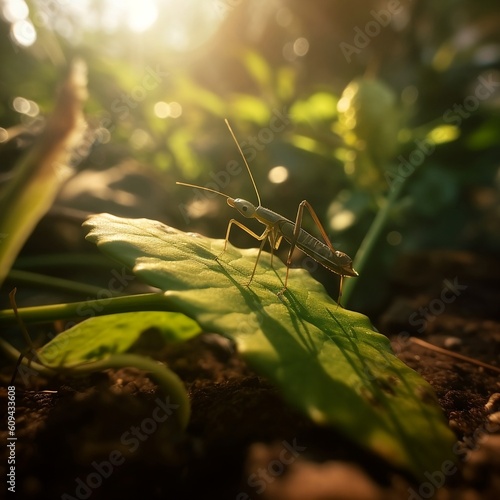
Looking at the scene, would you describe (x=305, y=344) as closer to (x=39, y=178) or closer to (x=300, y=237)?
(x=300, y=237)

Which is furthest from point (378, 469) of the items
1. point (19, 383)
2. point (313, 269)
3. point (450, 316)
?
point (313, 269)

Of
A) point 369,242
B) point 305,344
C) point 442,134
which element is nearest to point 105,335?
point 305,344

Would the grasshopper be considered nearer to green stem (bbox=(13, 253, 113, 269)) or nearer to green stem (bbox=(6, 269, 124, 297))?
green stem (bbox=(6, 269, 124, 297))

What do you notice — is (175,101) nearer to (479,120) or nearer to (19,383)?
(479,120)

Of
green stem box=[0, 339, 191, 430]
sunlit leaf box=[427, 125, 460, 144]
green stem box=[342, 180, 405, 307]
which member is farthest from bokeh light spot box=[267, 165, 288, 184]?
green stem box=[0, 339, 191, 430]

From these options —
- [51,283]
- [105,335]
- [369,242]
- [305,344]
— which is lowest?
[51,283]

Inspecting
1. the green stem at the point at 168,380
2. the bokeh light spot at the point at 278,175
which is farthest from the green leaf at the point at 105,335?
the bokeh light spot at the point at 278,175
